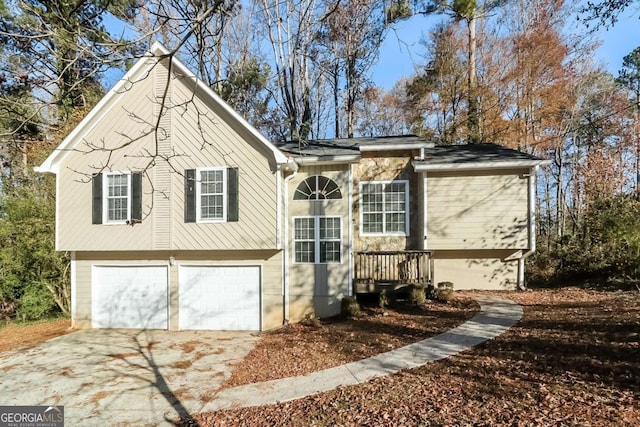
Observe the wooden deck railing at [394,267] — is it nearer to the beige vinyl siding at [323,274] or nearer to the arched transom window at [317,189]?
the beige vinyl siding at [323,274]

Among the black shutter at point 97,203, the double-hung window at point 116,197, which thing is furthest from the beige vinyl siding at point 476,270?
the black shutter at point 97,203

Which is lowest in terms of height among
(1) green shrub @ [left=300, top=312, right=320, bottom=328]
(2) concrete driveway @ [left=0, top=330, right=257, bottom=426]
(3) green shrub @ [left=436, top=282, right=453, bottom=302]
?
(2) concrete driveway @ [left=0, top=330, right=257, bottom=426]

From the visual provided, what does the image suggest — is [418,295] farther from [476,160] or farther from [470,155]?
[470,155]

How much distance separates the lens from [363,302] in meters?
11.7

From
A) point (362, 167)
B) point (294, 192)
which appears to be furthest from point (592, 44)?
point (294, 192)

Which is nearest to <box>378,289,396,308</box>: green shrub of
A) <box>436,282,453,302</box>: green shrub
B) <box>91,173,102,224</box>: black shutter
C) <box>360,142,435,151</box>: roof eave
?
<box>436,282,453,302</box>: green shrub

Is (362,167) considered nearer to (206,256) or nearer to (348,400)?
(206,256)

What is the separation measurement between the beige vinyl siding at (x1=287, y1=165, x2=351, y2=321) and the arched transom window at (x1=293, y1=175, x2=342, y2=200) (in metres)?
0.12

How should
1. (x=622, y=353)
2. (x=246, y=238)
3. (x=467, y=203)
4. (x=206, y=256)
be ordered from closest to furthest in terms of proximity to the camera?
1. (x=622, y=353)
2. (x=246, y=238)
3. (x=206, y=256)
4. (x=467, y=203)

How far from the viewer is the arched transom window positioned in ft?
36.2

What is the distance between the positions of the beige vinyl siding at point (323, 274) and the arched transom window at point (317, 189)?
0.41 ft

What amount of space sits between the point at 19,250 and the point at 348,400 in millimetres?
13522

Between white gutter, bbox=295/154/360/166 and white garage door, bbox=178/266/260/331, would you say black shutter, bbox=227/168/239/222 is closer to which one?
white garage door, bbox=178/266/260/331

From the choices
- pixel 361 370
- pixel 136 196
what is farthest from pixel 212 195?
pixel 361 370
